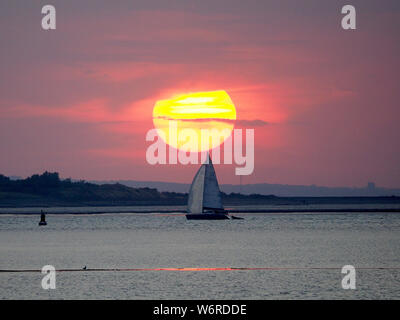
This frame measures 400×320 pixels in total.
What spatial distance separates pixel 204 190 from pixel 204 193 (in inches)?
46.4

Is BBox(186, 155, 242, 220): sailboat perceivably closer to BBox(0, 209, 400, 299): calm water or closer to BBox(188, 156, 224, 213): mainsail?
BBox(188, 156, 224, 213): mainsail

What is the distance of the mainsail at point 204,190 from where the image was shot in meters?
142

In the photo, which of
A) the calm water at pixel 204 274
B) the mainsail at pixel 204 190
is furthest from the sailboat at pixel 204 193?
the calm water at pixel 204 274

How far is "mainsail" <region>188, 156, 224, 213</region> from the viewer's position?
142375 millimetres

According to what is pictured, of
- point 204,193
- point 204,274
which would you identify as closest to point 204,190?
point 204,193

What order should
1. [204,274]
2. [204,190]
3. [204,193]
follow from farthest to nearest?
[204,193], [204,190], [204,274]

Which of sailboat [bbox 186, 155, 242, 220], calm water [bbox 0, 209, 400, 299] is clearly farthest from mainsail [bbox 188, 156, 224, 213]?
calm water [bbox 0, 209, 400, 299]

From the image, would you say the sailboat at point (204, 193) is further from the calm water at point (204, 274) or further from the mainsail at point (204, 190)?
the calm water at point (204, 274)

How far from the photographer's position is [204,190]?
144000 mm

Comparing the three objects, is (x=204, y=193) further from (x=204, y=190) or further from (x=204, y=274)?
(x=204, y=274)
